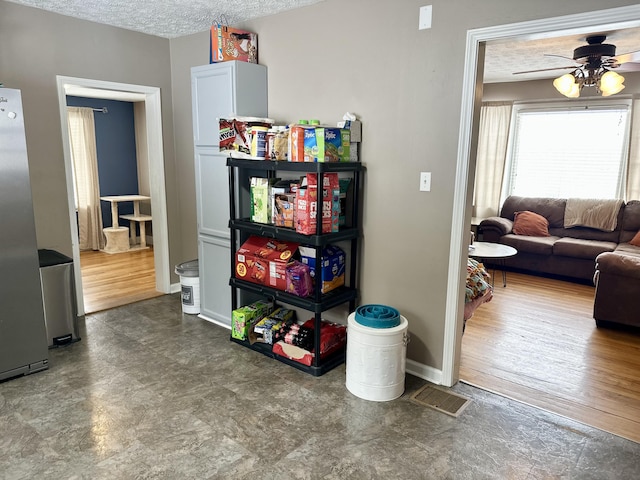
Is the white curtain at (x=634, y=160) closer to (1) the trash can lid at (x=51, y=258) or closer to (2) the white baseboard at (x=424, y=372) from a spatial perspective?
(2) the white baseboard at (x=424, y=372)

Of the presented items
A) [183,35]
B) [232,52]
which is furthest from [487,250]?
[183,35]

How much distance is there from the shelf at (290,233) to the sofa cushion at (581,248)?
3.45 m

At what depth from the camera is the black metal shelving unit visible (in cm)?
280

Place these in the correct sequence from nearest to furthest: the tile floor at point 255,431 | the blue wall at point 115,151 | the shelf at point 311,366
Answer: the tile floor at point 255,431 < the shelf at point 311,366 < the blue wall at point 115,151

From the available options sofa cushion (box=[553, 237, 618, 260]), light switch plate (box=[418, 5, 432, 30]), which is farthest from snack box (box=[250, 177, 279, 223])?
sofa cushion (box=[553, 237, 618, 260])

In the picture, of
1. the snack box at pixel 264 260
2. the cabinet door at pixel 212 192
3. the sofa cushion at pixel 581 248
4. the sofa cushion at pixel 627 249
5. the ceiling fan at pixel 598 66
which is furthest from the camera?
the sofa cushion at pixel 581 248

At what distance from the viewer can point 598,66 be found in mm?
3781

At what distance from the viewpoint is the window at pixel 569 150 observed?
550 centimetres

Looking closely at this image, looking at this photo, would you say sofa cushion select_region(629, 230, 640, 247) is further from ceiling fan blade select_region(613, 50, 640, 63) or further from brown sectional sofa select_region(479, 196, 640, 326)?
ceiling fan blade select_region(613, 50, 640, 63)

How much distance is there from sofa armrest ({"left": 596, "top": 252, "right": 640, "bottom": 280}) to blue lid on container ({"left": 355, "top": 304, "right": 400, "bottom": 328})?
2.22 meters

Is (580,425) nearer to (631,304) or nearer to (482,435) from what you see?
(482,435)

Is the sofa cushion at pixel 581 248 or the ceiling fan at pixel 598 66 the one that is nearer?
the ceiling fan at pixel 598 66

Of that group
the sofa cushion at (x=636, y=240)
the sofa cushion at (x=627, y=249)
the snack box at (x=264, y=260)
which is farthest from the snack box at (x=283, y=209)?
the sofa cushion at (x=636, y=240)

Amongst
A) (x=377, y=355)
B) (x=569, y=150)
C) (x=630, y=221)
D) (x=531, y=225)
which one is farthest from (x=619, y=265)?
(x=569, y=150)
